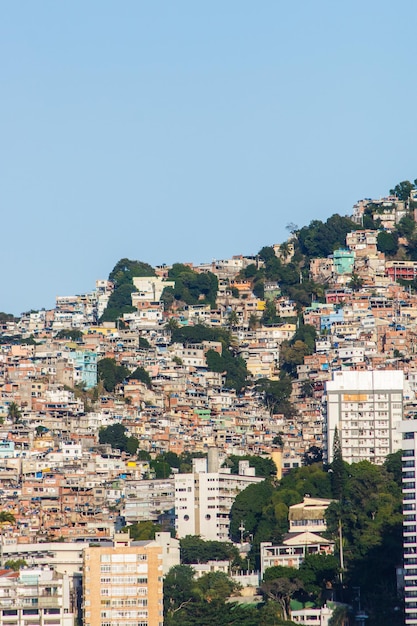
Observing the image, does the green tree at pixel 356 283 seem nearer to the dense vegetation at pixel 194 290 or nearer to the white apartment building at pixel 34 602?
the dense vegetation at pixel 194 290

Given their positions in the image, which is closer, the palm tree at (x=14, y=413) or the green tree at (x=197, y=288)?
the palm tree at (x=14, y=413)

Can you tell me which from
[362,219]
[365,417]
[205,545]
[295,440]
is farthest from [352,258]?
[205,545]

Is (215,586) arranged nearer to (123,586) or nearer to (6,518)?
(123,586)

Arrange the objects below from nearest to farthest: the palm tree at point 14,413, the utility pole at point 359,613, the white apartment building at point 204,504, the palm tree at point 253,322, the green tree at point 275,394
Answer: the utility pole at point 359,613 < the white apartment building at point 204,504 < the palm tree at point 14,413 < the green tree at point 275,394 < the palm tree at point 253,322

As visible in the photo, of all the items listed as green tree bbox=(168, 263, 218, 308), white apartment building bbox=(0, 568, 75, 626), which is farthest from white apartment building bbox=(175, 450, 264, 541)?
green tree bbox=(168, 263, 218, 308)

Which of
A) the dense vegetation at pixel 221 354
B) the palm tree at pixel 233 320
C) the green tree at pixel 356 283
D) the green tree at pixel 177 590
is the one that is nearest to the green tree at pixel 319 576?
the green tree at pixel 177 590

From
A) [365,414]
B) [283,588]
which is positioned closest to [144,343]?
[365,414]

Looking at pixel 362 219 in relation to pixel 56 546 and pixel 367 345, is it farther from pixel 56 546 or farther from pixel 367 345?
pixel 56 546
